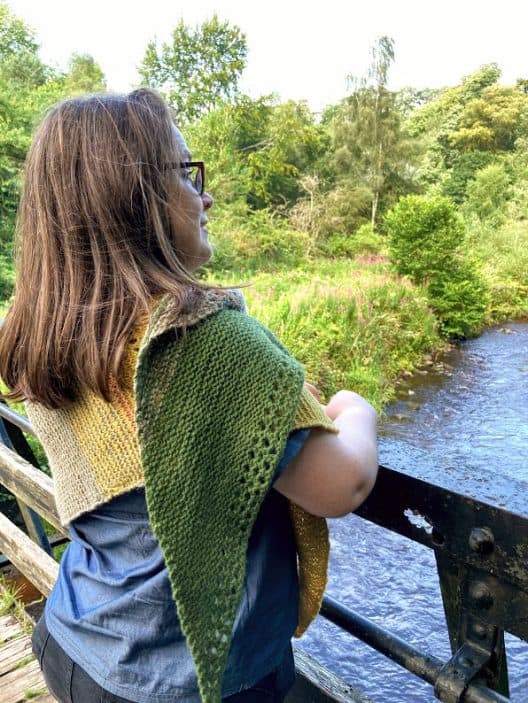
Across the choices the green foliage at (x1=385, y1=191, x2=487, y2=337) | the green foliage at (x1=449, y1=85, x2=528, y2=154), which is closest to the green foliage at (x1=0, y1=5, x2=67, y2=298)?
the green foliage at (x1=385, y1=191, x2=487, y2=337)

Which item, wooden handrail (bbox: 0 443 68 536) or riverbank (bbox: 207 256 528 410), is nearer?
wooden handrail (bbox: 0 443 68 536)

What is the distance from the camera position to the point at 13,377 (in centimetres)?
95

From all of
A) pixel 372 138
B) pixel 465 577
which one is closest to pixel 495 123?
pixel 372 138

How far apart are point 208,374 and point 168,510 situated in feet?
0.58

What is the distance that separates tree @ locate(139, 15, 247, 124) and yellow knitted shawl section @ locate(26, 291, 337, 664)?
59.8ft

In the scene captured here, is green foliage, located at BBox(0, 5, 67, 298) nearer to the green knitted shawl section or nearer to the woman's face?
the woman's face

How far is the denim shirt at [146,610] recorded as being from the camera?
2.77 ft

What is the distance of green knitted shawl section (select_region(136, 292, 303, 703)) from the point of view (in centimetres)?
73

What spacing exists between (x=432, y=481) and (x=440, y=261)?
1137 centimetres

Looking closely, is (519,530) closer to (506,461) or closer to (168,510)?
(168,510)

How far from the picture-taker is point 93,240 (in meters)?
0.83

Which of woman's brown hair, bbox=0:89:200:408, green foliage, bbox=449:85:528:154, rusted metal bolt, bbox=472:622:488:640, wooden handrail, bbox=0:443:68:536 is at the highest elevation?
green foliage, bbox=449:85:528:154

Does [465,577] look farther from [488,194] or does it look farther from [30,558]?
[488,194]

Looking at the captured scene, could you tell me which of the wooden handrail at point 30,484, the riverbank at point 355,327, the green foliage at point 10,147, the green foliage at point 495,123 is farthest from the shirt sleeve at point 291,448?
the green foliage at point 495,123
